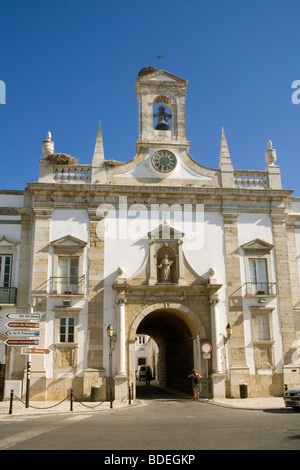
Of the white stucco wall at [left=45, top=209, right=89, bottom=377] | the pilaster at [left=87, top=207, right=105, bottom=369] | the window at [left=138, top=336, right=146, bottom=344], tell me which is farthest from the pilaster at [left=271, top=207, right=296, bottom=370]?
the window at [left=138, top=336, right=146, bottom=344]

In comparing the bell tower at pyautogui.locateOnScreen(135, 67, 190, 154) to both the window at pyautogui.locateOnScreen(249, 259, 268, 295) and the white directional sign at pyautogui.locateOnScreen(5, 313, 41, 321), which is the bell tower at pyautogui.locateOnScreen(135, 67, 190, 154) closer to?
the window at pyautogui.locateOnScreen(249, 259, 268, 295)

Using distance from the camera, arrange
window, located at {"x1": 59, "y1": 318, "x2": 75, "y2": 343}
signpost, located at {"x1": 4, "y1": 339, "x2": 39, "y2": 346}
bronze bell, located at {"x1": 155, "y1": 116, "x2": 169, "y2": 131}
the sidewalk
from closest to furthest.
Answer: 1. the sidewalk
2. signpost, located at {"x1": 4, "y1": 339, "x2": 39, "y2": 346}
3. window, located at {"x1": 59, "y1": 318, "x2": 75, "y2": 343}
4. bronze bell, located at {"x1": 155, "y1": 116, "x2": 169, "y2": 131}

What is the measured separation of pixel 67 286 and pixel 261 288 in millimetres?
8743

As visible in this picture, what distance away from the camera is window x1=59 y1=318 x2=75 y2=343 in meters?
19.0

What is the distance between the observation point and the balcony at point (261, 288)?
799 inches

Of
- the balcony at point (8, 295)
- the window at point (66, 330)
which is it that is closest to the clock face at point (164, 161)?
the window at point (66, 330)

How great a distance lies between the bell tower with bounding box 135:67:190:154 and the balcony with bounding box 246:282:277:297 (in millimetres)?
7378

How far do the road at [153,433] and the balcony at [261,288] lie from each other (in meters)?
7.66

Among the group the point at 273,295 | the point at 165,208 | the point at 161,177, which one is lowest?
the point at 273,295

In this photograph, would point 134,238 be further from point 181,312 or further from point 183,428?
point 183,428

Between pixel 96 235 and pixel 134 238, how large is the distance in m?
1.72

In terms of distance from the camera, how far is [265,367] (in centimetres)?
1956

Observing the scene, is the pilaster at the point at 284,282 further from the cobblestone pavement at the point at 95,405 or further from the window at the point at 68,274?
the window at the point at 68,274
